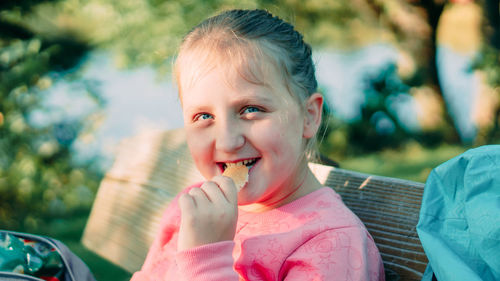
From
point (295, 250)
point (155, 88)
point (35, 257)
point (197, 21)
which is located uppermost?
point (295, 250)

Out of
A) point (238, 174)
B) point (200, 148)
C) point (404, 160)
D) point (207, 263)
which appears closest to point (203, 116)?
point (200, 148)

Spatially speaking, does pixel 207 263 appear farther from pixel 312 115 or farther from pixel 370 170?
pixel 370 170

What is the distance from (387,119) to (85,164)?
367cm

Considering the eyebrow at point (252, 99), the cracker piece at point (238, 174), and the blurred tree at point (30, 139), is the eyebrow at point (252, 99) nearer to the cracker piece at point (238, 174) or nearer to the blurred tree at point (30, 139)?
the cracker piece at point (238, 174)

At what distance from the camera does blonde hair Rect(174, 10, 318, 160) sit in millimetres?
1338

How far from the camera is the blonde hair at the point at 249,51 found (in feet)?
4.39

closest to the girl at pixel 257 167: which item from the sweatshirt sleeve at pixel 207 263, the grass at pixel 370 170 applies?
the sweatshirt sleeve at pixel 207 263

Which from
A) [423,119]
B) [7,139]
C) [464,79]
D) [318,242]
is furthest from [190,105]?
[464,79]

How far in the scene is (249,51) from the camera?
135 centimetres

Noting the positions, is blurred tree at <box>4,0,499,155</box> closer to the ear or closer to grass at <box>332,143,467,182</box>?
grass at <box>332,143,467,182</box>

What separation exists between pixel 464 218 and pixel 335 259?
308 mm

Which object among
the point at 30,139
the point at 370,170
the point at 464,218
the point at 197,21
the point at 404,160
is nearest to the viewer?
the point at 464,218

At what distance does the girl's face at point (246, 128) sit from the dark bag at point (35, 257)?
589mm

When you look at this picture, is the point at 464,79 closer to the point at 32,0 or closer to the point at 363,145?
the point at 363,145
